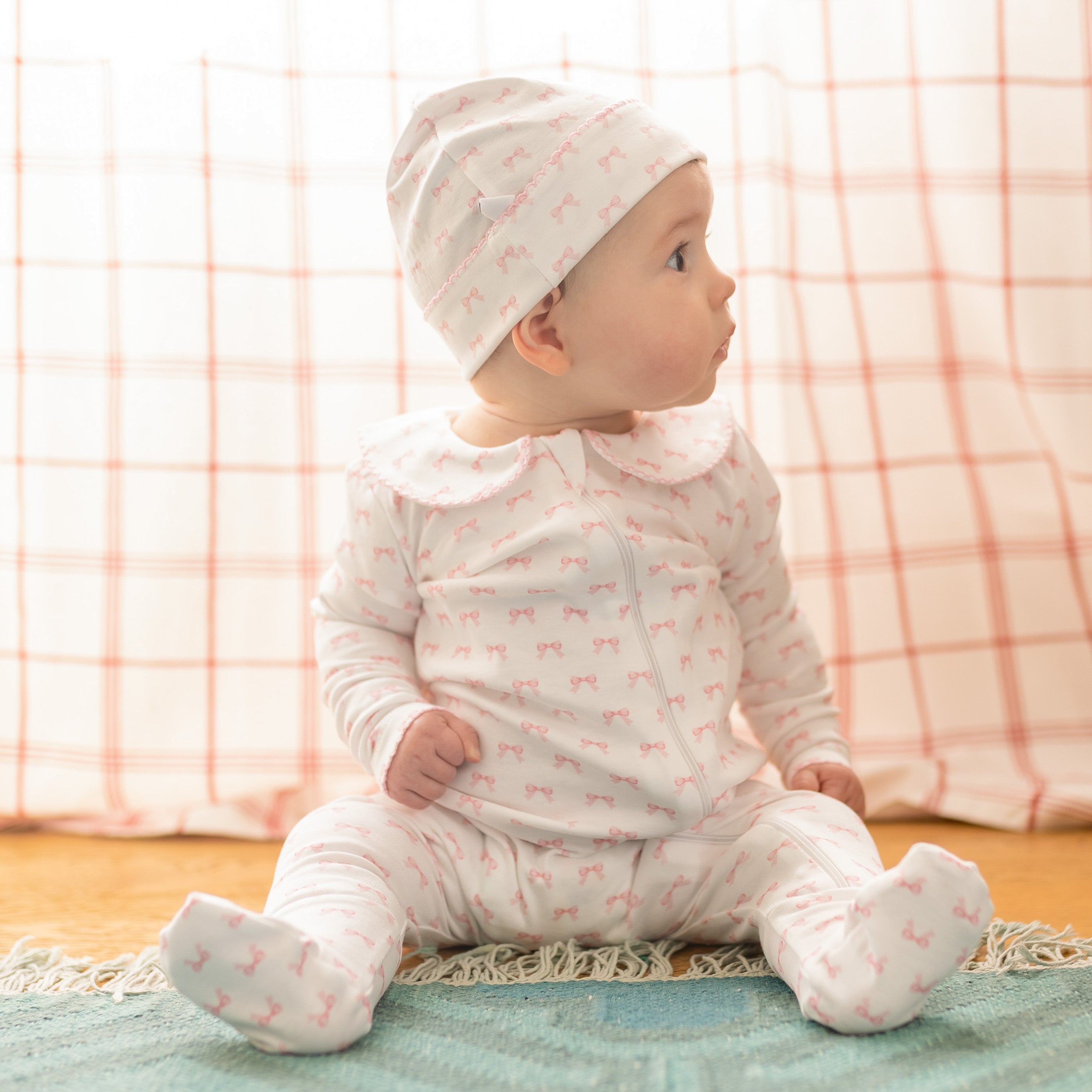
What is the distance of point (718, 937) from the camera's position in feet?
3.09

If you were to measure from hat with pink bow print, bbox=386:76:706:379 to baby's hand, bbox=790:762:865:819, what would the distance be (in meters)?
0.46

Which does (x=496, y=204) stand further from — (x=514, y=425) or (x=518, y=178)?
(x=514, y=425)

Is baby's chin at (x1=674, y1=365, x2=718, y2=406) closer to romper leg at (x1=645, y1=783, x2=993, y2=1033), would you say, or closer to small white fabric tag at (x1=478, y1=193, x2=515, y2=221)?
small white fabric tag at (x1=478, y1=193, x2=515, y2=221)

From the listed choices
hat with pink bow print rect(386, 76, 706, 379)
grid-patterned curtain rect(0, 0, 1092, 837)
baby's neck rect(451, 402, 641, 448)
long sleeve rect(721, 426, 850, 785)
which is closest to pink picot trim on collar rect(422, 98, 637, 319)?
hat with pink bow print rect(386, 76, 706, 379)

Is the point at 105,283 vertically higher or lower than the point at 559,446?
Answer: higher

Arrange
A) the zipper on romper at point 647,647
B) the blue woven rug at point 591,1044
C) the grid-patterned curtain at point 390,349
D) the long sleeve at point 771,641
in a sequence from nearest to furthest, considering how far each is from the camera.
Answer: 1. the blue woven rug at point 591,1044
2. the zipper on romper at point 647,647
3. the long sleeve at point 771,641
4. the grid-patterned curtain at point 390,349

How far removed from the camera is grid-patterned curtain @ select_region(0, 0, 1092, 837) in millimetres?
1354

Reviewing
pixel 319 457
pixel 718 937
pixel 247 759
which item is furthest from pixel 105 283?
pixel 718 937

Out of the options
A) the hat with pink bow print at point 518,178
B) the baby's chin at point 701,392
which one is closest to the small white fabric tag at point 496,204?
the hat with pink bow print at point 518,178

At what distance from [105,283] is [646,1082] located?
1.07m

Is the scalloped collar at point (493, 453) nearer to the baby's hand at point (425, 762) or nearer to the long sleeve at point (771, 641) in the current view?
the long sleeve at point (771, 641)

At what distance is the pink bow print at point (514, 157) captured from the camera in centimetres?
91

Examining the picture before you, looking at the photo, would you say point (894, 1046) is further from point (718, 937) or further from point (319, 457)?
point (319, 457)

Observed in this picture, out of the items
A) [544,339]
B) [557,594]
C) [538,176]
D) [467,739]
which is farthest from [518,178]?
[467,739]
